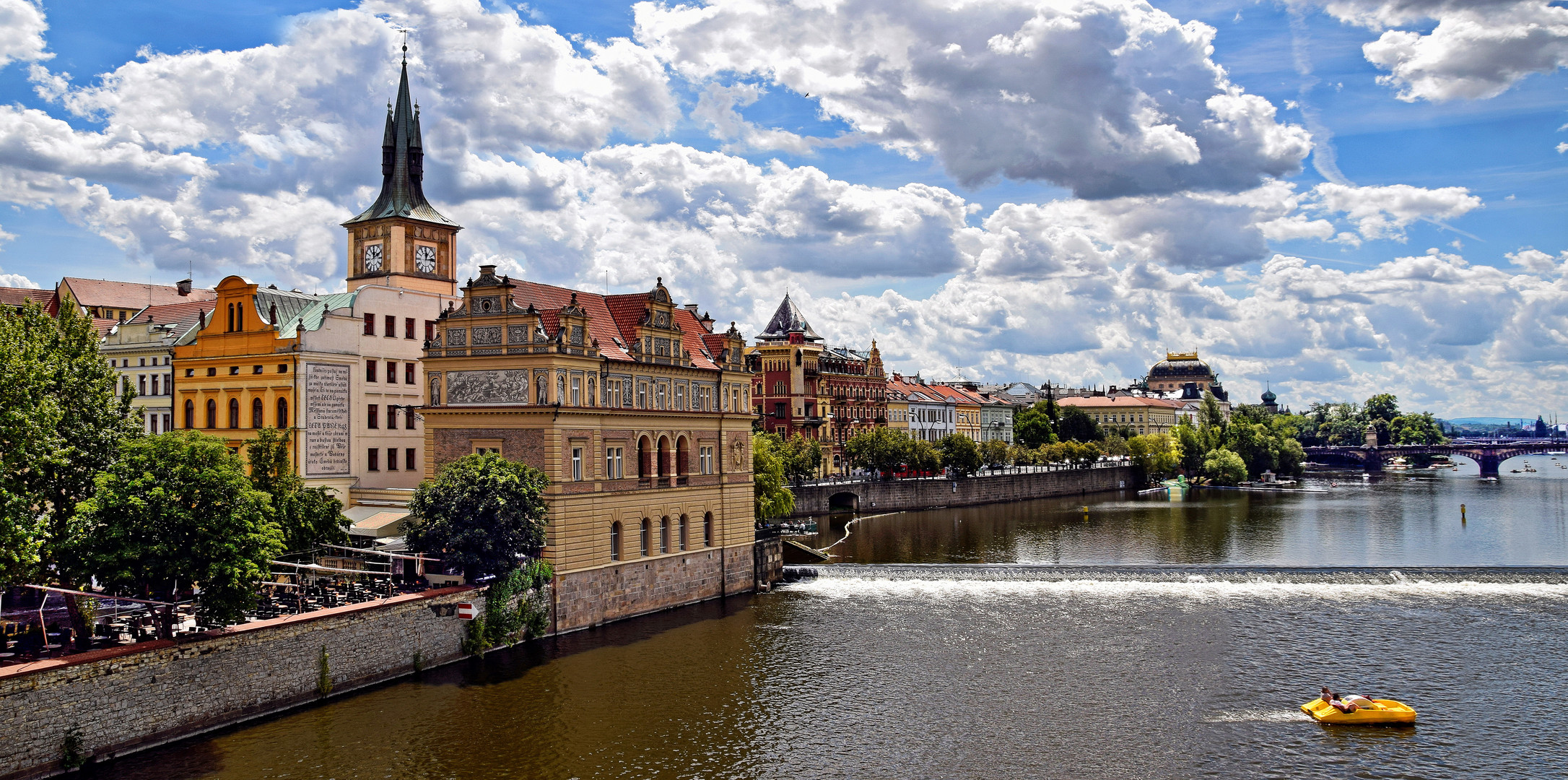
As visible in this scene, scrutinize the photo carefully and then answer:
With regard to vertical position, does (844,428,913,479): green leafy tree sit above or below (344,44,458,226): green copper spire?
below

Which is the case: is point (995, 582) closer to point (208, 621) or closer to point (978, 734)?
point (978, 734)

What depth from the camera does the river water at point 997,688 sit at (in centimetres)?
3809

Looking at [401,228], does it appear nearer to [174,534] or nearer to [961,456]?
[174,534]

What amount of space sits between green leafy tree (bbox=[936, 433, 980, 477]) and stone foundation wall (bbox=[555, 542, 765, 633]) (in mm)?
88654

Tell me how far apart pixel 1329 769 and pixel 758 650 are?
24741mm

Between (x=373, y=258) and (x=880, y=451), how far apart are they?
86461 mm

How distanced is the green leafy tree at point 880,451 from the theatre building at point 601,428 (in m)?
83.1

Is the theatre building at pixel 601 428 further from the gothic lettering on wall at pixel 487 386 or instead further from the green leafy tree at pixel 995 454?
the green leafy tree at pixel 995 454

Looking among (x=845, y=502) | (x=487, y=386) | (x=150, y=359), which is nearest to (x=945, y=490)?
(x=845, y=502)

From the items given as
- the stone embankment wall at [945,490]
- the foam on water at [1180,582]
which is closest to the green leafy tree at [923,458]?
the stone embankment wall at [945,490]

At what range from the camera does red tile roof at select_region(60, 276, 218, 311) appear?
3824 inches

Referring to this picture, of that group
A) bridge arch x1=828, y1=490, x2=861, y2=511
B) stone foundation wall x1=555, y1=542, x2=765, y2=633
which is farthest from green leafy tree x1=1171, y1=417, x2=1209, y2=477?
stone foundation wall x1=555, y1=542, x2=765, y2=633

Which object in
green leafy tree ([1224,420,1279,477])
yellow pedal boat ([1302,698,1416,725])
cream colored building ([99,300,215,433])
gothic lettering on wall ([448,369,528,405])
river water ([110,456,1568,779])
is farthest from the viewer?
green leafy tree ([1224,420,1279,477])

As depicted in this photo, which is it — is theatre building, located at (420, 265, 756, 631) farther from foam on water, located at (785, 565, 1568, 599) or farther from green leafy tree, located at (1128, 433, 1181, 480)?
green leafy tree, located at (1128, 433, 1181, 480)
